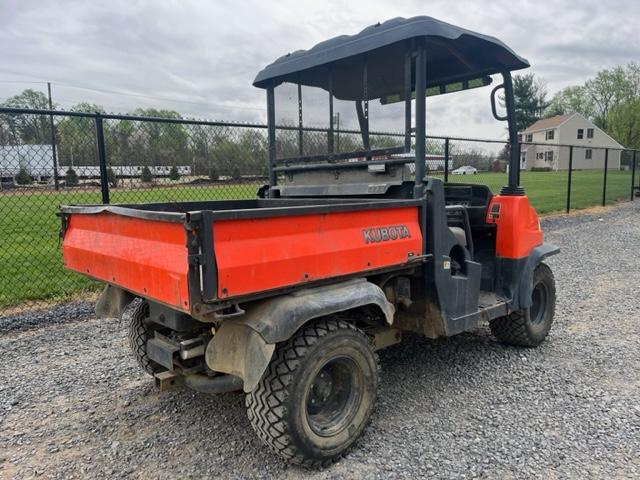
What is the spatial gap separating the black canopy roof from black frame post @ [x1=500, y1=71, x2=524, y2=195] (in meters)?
0.14

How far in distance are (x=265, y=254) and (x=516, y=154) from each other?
273cm

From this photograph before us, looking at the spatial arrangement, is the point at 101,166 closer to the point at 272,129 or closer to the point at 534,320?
the point at 272,129

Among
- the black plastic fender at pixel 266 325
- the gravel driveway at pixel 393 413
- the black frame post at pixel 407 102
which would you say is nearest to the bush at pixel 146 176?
the gravel driveway at pixel 393 413

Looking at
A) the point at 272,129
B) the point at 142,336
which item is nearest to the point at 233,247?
the point at 142,336

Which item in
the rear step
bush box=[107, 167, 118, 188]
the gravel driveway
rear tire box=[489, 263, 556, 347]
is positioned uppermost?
bush box=[107, 167, 118, 188]

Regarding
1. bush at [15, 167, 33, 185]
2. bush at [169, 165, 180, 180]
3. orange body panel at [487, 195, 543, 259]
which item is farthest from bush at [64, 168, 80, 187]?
orange body panel at [487, 195, 543, 259]

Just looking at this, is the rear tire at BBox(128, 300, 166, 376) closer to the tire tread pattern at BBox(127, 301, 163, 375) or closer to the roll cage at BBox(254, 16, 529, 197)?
the tire tread pattern at BBox(127, 301, 163, 375)

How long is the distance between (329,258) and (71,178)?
4501 millimetres

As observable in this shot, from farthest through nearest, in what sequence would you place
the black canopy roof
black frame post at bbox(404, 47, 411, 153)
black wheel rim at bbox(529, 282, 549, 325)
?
black wheel rim at bbox(529, 282, 549, 325), black frame post at bbox(404, 47, 411, 153), the black canopy roof

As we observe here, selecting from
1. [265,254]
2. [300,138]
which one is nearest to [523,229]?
[300,138]

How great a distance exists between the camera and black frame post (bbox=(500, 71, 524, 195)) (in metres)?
3.98

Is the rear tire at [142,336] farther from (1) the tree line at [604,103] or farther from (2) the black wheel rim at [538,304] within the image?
(1) the tree line at [604,103]

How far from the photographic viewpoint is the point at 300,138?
403cm

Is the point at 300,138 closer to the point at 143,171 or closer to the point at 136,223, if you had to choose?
the point at 136,223
